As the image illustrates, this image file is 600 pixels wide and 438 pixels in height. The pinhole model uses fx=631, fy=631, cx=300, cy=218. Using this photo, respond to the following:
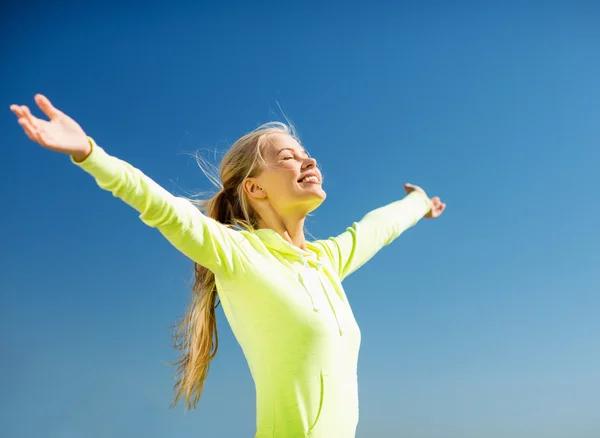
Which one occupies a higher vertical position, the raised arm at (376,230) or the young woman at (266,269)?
the raised arm at (376,230)

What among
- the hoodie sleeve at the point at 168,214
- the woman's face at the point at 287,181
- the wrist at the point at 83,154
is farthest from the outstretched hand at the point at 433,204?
the wrist at the point at 83,154

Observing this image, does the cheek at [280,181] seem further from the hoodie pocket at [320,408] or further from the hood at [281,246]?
the hoodie pocket at [320,408]

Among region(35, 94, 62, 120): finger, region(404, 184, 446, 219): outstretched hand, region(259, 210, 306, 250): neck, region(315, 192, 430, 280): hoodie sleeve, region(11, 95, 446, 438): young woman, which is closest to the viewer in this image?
region(35, 94, 62, 120): finger

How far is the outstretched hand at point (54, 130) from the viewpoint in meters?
2.71

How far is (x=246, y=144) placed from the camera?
14.9ft

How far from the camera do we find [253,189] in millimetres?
4387

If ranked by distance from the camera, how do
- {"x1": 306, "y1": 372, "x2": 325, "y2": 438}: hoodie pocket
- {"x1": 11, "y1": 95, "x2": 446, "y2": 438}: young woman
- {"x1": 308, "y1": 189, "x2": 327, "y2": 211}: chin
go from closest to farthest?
1. {"x1": 11, "y1": 95, "x2": 446, "y2": 438}: young woman
2. {"x1": 306, "y1": 372, "x2": 325, "y2": 438}: hoodie pocket
3. {"x1": 308, "y1": 189, "x2": 327, "y2": 211}: chin

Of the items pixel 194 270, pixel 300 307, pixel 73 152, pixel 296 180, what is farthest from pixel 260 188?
pixel 73 152

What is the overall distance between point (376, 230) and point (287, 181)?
4.02 feet

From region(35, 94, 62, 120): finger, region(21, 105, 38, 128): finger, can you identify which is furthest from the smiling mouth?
region(21, 105, 38, 128): finger

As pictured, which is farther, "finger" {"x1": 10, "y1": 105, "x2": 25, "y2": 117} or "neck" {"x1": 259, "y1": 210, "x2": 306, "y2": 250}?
"neck" {"x1": 259, "y1": 210, "x2": 306, "y2": 250}

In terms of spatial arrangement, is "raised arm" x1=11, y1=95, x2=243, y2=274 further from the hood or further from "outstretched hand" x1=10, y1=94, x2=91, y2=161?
the hood

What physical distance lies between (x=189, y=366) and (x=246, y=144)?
5.37ft

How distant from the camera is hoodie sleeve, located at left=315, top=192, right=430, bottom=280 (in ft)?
15.6
